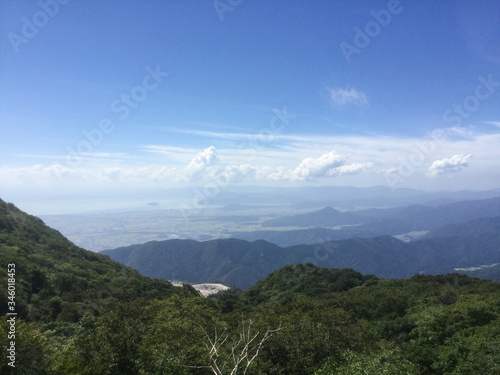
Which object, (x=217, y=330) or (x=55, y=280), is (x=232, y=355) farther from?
(x=55, y=280)

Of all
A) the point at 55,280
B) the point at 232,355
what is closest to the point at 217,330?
the point at 232,355

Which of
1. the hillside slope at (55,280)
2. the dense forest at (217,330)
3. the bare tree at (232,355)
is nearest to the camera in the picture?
the bare tree at (232,355)

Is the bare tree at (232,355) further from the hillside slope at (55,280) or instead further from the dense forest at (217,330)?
the hillside slope at (55,280)

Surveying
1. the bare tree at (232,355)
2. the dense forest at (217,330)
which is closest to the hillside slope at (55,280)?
the dense forest at (217,330)

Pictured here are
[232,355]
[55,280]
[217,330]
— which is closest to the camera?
[232,355]

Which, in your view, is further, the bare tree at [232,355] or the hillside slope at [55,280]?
the hillside slope at [55,280]

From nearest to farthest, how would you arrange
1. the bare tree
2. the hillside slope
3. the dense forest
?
the bare tree < the dense forest < the hillside slope

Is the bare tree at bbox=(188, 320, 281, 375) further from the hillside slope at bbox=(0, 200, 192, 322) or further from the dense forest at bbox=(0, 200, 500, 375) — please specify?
the hillside slope at bbox=(0, 200, 192, 322)

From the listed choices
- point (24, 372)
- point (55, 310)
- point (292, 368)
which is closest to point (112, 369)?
point (24, 372)

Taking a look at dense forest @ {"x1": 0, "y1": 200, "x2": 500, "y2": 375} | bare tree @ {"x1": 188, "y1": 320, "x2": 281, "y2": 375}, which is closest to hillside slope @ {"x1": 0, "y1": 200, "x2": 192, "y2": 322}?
dense forest @ {"x1": 0, "y1": 200, "x2": 500, "y2": 375}
